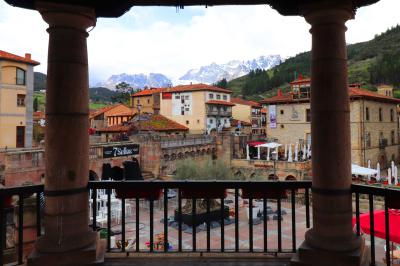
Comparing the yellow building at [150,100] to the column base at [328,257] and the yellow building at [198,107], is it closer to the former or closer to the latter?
the yellow building at [198,107]

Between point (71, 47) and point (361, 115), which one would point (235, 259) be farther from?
point (361, 115)

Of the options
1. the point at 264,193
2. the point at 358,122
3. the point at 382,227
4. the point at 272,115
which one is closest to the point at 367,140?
the point at 358,122

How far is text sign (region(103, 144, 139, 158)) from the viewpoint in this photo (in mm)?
27547

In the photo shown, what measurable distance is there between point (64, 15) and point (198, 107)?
49.1m

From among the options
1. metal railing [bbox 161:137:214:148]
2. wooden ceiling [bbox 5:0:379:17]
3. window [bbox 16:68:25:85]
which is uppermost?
window [bbox 16:68:25:85]

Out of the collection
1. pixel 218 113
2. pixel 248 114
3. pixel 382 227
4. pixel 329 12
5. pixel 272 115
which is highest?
pixel 248 114

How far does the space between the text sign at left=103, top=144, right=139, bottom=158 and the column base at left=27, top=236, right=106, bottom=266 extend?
24861 millimetres

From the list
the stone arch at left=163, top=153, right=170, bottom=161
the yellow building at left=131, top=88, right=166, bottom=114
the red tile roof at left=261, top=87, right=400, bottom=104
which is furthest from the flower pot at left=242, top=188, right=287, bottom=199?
the yellow building at left=131, top=88, right=166, bottom=114

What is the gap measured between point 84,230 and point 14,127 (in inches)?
1074

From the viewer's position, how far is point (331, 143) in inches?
132

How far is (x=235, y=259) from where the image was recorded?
383 centimetres

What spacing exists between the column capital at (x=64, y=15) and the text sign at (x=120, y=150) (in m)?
25.0

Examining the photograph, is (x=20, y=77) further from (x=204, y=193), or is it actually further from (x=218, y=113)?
(x=218, y=113)

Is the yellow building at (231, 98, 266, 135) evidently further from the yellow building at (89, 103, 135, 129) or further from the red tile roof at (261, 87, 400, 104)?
the red tile roof at (261, 87, 400, 104)
